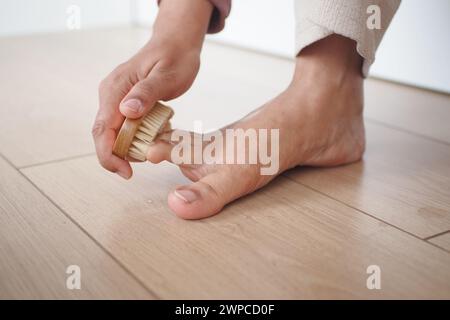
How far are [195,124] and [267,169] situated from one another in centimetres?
34

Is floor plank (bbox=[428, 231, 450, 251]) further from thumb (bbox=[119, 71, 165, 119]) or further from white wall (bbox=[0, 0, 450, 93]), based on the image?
white wall (bbox=[0, 0, 450, 93])

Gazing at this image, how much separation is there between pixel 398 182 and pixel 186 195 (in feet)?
1.03

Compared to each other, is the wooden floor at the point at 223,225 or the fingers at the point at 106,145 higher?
the fingers at the point at 106,145

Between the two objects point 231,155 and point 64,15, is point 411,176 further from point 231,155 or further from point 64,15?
point 64,15

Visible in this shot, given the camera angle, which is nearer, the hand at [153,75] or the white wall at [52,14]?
the hand at [153,75]

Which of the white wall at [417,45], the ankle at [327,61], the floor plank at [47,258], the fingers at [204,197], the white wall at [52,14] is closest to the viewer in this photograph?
the floor plank at [47,258]

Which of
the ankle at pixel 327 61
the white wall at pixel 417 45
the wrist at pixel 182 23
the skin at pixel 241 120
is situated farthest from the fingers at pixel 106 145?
the white wall at pixel 417 45

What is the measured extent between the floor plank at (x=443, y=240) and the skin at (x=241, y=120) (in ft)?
0.73

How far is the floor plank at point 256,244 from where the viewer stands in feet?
1.78

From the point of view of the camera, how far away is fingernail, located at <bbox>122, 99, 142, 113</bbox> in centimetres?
69

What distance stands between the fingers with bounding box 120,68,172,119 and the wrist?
81 millimetres

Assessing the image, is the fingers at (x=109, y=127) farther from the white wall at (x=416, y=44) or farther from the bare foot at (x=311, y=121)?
the white wall at (x=416, y=44)
